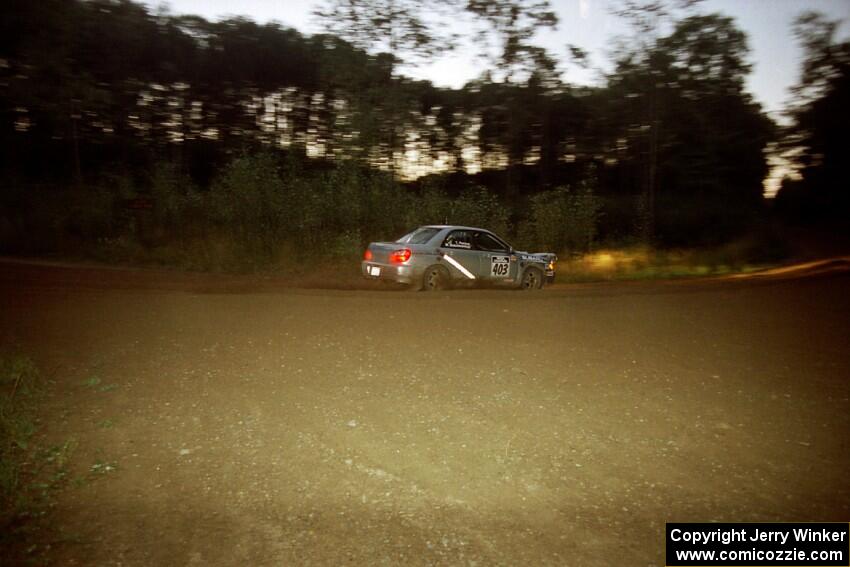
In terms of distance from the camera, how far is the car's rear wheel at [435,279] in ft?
38.2

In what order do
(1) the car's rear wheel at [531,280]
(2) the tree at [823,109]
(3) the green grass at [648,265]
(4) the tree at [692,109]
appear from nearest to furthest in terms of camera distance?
(1) the car's rear wheel at [531,280], (3) the green grass at [648,265], (4) the tree at [692,109], (2) the tree at [823,109]

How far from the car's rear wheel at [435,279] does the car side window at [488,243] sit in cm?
118

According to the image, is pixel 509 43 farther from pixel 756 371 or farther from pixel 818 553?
pixel 818 553

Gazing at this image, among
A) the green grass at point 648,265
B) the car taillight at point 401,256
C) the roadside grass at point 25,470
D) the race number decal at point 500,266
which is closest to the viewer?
the roadside grass at point 25,470

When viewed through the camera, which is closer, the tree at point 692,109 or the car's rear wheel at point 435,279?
the car's rear wheel at point 435,279

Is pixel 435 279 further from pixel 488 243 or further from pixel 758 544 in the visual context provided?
pixel 758 544

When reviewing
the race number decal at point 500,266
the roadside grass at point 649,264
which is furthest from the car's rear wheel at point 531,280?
the roadside grass at point 649,264

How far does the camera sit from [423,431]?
→ 4492mm

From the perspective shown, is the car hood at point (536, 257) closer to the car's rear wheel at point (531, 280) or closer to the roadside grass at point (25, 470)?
the car's rear wheel at point (531, 280)

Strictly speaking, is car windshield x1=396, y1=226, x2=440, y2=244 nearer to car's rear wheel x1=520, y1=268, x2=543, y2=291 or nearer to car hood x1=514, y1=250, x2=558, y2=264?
car hood x1=514, y1=250, x2=558, y2=264

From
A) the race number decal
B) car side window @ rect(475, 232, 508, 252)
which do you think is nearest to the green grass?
the race number decal

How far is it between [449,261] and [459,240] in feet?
1.99

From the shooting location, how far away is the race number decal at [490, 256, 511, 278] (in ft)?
41.5

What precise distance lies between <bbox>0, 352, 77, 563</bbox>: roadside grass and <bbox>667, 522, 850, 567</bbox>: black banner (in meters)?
3.51
